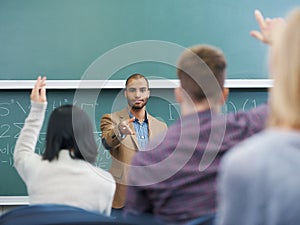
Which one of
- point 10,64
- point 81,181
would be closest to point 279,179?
point 81,181

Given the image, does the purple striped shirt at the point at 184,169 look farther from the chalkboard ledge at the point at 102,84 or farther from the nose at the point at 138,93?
the chalkboard ledge at the point at 102,84

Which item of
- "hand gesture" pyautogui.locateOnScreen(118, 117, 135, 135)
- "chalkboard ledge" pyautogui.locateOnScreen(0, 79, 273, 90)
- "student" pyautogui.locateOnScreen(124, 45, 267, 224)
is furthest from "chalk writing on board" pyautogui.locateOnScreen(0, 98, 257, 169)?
"student" pyautogui.locateOnScreen(124, 45, 267, 224)

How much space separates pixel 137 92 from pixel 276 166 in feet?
8.59

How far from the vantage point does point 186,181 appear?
1.43m

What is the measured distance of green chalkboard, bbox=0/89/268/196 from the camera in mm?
3811

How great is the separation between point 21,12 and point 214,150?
2.83 meters

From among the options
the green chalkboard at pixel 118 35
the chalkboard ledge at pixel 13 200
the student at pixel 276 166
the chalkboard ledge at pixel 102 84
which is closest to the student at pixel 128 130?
the chalkboard ledge at pixel 102 84

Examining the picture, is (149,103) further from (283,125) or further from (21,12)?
(283,125)

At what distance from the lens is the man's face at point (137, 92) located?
11.4ft

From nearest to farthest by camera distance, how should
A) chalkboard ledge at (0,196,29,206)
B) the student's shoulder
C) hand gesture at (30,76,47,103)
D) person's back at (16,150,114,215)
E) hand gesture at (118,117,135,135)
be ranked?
the student's shoulder < person's back at (16,150,114,215) < hand gesture at (30,76,47,103) < hand gesture at (118,117,135,135) < chalkboard ledge at (0,196,29,206)

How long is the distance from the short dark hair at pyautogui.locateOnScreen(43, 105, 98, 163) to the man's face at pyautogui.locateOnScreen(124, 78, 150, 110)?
1.54 m

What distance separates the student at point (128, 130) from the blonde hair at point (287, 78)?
7.30ft

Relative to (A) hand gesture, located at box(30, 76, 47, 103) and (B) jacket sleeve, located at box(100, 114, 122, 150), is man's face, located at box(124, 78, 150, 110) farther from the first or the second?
(A) hand gesture, located at box(30, 76, 47, 103)

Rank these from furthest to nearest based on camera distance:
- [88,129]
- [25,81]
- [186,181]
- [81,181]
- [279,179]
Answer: [25,81]
[88,129]
[81,181]
[186,181]
[279,179]
